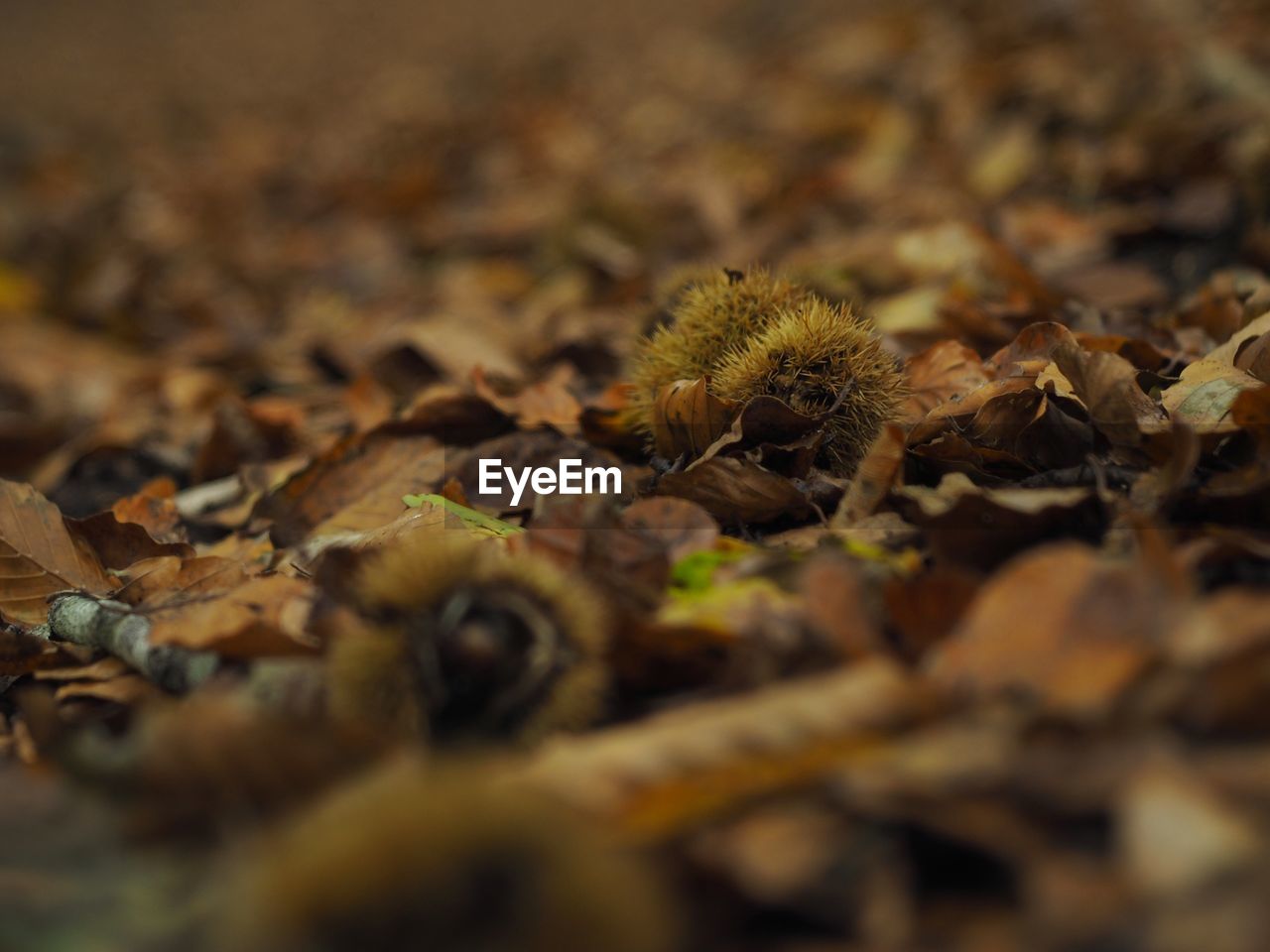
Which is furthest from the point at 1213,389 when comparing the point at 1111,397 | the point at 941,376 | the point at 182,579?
the point at 182,579

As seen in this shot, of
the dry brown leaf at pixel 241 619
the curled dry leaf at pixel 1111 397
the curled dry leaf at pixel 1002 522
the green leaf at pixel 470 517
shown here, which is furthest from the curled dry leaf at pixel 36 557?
the curled dry leaf at pixel 1111 397

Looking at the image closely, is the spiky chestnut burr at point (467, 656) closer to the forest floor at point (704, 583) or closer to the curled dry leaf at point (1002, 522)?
the forest floor at point (704, 583)

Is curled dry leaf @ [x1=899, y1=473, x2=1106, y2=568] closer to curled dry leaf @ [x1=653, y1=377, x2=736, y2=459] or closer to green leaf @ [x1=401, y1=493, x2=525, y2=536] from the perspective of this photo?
curled dry leaf @ [x1=653, y1=377, x2=736, y2=459]

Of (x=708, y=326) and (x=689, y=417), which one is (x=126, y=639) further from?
(x=708, y=326)

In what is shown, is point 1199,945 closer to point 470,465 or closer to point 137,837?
point 137,837

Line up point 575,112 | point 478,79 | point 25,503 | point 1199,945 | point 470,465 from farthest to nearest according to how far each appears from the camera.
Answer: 1. point 478,79
2. point 575,112
3. point 470,465
4. point 25,503
5. point 1199,945

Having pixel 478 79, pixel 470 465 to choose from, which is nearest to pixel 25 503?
pixel 470 465
